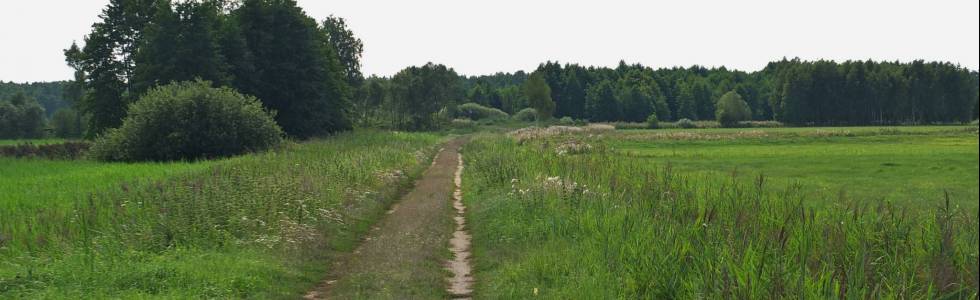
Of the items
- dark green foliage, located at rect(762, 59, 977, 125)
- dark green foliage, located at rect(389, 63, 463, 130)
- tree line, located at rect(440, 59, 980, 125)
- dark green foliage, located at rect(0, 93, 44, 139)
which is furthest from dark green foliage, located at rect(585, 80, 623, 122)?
dark green foliage, located at rect(0, 93, 44, 139)

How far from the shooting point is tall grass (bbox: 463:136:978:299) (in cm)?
923

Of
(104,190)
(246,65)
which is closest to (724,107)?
(246,65)

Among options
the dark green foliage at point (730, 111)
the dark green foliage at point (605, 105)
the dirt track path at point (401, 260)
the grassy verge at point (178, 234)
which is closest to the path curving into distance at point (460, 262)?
the dirt track path at point (401, 260)

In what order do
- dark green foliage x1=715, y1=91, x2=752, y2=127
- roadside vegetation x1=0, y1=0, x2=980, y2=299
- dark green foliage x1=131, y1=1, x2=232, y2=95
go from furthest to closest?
1. dark green foliage x1=715, y1=91, x2=752, y2=127
2. dark green foliage x1=131, y1=1, x2=232, y2=95
3. roadside vegetation x1=0, y1=0, x2=980, y2=299

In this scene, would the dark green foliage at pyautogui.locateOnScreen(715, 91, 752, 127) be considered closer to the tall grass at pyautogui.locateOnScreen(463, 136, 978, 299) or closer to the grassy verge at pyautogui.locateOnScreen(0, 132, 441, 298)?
the grassy verge at pyautogui.locateOnScreen(0, 132, 441, 298)

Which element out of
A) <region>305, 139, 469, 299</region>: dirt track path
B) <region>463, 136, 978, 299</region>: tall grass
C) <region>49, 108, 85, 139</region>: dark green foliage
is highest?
<region>49, 108, 85, 139</region>: dark green foliage

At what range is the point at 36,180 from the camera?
2219 centimetres

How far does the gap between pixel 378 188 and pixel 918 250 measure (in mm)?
18573

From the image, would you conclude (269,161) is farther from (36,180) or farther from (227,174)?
(36,180)

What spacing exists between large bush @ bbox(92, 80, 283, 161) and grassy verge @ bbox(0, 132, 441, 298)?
1589 centimetres

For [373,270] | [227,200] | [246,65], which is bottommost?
[373,270]

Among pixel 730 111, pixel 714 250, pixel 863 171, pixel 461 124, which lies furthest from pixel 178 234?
pixel 730 111

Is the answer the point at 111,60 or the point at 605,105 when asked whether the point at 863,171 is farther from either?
the point at 605,105

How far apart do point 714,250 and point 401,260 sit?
6312mm
